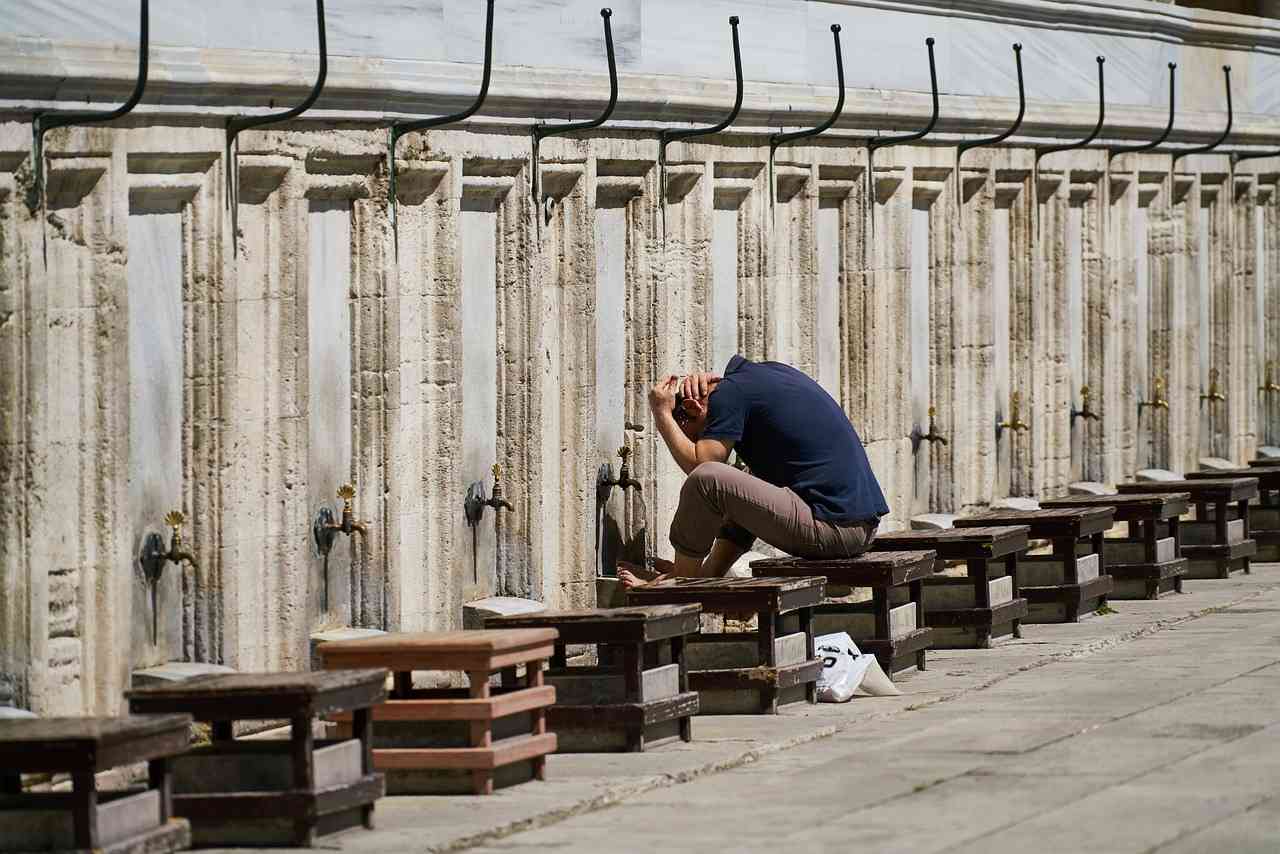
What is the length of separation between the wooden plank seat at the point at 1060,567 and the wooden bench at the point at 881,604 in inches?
79.1

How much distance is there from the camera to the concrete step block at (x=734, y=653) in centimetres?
1331

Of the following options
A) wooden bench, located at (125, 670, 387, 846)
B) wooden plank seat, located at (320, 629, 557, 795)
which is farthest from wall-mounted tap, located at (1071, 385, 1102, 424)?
wooden bench, located at (125, 670, 387, 846)

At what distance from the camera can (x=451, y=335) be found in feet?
46.4

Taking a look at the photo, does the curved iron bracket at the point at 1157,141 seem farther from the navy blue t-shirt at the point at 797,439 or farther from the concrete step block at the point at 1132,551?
the navy blue t-shirt at the point at 797,439

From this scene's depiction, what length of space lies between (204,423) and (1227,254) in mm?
13376

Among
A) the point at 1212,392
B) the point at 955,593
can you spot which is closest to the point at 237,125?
the point at 955,593

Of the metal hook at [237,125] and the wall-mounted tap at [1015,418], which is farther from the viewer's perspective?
the wall-mounted tap at [1015,418]

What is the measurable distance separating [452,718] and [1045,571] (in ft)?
22.6

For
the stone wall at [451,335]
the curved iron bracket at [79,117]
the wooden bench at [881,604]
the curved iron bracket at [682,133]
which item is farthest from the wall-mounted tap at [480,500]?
the curved iron bracket at [79,117]

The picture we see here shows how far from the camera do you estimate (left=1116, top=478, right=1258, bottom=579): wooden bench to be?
19.5 m

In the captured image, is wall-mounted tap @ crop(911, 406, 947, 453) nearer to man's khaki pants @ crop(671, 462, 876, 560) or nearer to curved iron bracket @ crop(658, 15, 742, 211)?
curved iron bracket @ crop(658, 15, 742, 211)

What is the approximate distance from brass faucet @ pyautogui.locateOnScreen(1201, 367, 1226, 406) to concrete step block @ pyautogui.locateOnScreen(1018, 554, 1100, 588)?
6.91 metres

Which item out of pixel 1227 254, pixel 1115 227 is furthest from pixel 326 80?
pixel 1227 254

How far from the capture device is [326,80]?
1293 cm
